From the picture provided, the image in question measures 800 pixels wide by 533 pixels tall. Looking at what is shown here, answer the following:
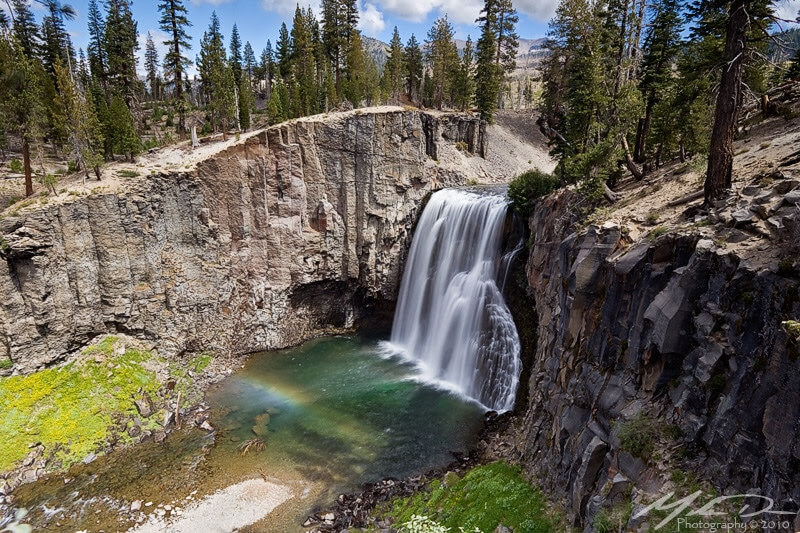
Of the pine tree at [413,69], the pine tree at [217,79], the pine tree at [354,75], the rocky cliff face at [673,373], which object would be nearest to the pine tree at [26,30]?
the pine tree at [217,79]

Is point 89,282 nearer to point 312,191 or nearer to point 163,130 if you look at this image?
point 312,191

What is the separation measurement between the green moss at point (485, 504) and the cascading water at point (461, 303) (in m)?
6.87

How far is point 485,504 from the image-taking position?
512 inches

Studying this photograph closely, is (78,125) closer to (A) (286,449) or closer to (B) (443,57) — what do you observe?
(A) (286,449)

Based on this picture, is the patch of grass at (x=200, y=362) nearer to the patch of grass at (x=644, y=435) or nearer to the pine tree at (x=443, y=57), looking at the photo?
the patch of grass at (x=644, y=435)

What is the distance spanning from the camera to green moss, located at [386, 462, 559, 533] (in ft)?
38.4

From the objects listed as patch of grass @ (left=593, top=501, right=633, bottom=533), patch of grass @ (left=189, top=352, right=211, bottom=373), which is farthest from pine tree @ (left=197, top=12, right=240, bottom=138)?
patch of grass @ (left=593, top=501, right=633, bottom=533)

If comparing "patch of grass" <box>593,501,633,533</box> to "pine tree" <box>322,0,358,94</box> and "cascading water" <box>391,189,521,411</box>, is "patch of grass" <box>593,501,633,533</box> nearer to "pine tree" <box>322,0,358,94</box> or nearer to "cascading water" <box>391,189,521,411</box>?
"cascading water" <box>391,189,521,411</box>

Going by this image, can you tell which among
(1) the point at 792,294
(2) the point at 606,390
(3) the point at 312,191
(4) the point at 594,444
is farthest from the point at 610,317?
(3) the point at 312,191

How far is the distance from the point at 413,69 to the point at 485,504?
57.5 meters

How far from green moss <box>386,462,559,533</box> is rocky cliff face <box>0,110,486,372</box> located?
18.2 meters
